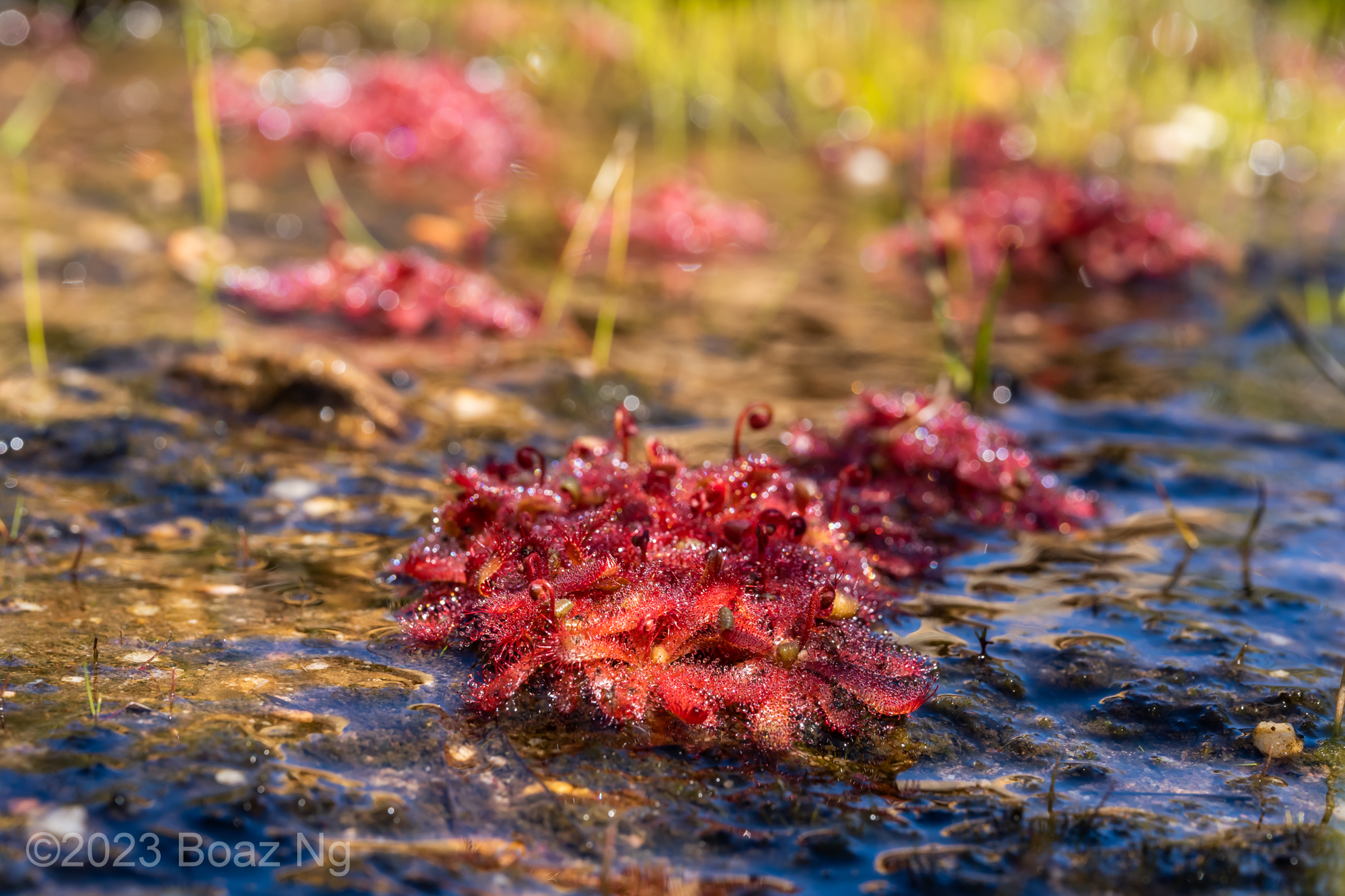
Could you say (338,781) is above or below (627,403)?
below

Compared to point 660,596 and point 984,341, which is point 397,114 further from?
point 660,596

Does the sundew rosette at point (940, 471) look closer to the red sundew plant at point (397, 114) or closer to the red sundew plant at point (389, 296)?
the red sundew plant at point (389, 296)

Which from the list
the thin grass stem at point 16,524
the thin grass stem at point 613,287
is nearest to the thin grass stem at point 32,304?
the thin grass stem at point 16,524

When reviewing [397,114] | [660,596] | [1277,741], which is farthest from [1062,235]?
[660,596]

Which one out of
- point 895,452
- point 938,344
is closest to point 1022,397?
point 938,344

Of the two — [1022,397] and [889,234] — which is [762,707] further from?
[889,234]

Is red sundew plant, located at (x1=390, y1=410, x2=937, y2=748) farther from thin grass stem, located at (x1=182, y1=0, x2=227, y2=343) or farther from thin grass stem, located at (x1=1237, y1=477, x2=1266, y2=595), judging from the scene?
thin grass stem, located at (x1=182, y1=0, x2=227, y2=343)
